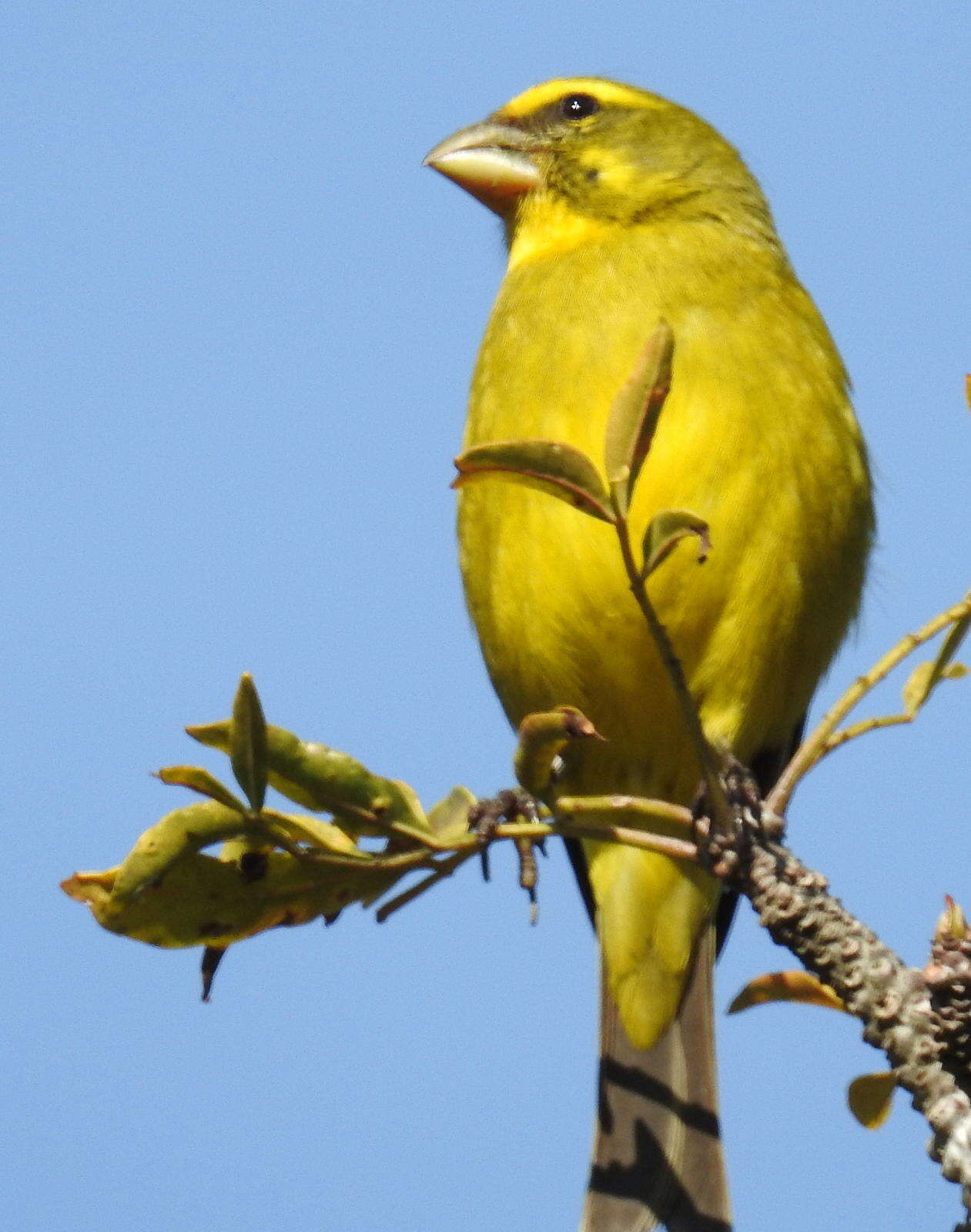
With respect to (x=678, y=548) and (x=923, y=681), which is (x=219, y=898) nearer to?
(x=923, y=681)

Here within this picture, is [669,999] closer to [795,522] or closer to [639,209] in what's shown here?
[795,522]

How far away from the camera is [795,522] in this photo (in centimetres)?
281

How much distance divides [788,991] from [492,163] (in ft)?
7.64

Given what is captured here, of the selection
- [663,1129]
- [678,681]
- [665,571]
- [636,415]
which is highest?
[665,571]

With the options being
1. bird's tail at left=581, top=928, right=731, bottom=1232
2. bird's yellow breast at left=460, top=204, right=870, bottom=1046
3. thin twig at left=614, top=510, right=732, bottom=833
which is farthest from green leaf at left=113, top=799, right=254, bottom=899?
bird's tail at left=581, top=928, right=731, bottom=1232

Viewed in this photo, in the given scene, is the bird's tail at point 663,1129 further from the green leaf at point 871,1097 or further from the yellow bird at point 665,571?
the green leaf at point 871,1097

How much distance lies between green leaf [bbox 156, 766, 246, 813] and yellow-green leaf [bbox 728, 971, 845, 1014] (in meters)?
0.78

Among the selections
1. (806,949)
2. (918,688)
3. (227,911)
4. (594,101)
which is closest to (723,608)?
(918,688)

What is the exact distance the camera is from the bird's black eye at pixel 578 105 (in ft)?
12.7

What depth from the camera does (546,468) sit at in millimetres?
1606

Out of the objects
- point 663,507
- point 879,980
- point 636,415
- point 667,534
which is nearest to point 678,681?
point 667,534

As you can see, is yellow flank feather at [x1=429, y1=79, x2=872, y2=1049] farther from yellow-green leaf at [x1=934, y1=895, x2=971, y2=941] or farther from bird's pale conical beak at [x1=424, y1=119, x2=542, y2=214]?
yellow-green leaf at [x1=934, y1=895, x2=971, y2=941]

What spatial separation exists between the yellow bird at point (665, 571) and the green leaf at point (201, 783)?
1.20 metres

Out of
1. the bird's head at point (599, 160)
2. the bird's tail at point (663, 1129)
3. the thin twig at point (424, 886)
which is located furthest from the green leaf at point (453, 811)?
the bird's head at point (599, 160)
